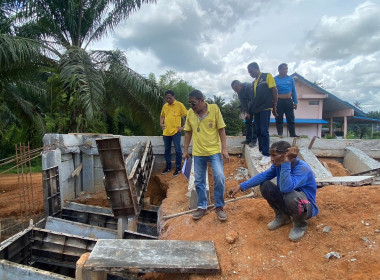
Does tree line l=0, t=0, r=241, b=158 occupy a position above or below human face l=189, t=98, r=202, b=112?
above

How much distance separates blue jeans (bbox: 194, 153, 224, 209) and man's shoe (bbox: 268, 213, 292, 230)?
0.76m

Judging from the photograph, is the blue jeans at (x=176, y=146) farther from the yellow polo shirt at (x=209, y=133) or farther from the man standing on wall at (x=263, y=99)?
the yellow polo shirt at (x=209, y=133)

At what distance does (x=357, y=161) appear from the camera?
6.54 m

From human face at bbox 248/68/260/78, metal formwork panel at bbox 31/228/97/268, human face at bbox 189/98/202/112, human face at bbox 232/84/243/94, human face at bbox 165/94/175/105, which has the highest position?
human face at bbox 248/68/260/78

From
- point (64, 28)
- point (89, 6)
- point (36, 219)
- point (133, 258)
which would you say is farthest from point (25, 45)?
point (133, 258)

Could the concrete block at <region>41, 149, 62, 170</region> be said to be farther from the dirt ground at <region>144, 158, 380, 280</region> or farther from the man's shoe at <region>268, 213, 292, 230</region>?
the man's shoe at <region>268, 213, 292, 230</region>

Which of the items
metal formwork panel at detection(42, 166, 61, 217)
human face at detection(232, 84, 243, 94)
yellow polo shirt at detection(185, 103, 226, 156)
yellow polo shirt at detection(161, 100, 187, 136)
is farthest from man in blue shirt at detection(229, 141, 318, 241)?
metal formwork panel at detection(42, 166, 61, 217)

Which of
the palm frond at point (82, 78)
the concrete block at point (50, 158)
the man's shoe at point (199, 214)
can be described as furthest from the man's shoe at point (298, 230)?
the palm frond at point (82, 78)

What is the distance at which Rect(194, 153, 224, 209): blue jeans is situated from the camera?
373cm

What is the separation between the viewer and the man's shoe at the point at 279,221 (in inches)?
128

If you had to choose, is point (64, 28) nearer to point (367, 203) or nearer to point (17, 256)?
point (17, 256)

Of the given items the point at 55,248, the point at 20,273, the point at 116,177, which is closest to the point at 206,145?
the point at 116,177

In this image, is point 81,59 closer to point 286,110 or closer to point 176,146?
point 176,146

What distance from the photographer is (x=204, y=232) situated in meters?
3.59
